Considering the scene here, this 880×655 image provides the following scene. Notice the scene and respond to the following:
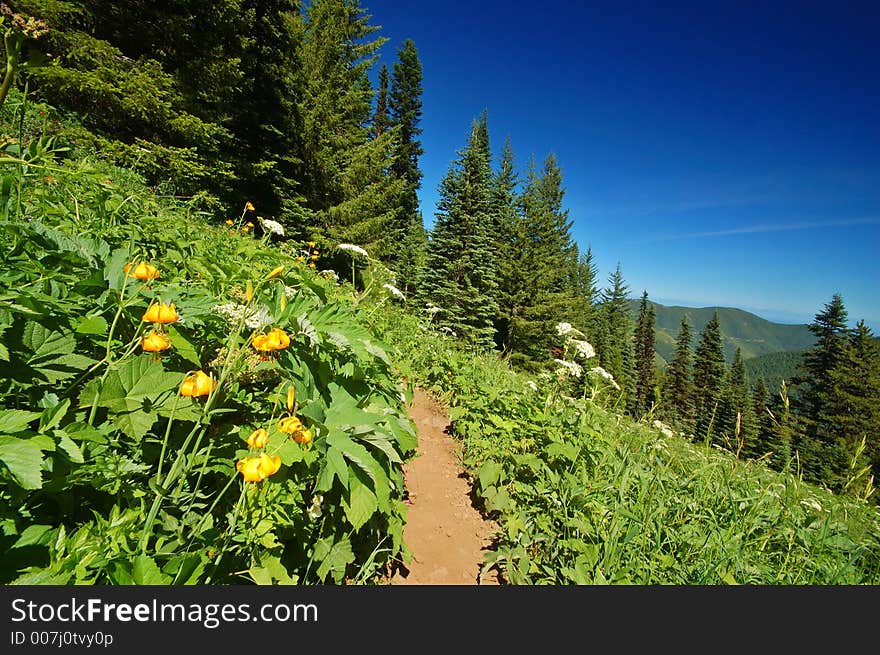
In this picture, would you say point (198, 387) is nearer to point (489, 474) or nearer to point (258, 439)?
point (258, 439)

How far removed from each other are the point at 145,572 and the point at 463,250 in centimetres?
1590

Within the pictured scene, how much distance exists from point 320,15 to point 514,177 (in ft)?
46.5

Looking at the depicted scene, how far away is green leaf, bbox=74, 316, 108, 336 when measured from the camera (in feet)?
3.90

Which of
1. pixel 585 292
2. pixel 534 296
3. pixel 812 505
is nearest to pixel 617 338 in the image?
pixel 585 292

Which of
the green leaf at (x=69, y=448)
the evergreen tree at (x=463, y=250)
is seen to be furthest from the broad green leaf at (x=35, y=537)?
the evergreen tree at (x=463, y=250)

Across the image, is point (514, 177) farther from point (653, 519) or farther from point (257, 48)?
point (653, 519)

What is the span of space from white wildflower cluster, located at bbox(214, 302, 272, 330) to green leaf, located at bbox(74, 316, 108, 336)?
43 centimetres

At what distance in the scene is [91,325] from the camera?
1.21 meters

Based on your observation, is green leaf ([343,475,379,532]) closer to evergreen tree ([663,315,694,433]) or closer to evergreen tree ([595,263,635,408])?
evergreen tree ([595,263,635,408])

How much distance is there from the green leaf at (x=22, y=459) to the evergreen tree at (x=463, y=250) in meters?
14.9

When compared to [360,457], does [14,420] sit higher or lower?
higher

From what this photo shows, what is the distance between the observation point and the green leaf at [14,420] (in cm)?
85

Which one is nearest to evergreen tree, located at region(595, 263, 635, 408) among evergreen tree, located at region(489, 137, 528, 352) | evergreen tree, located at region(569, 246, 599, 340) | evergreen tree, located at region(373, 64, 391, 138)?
evergreen tree, located at region(569, 246, 599, 340)

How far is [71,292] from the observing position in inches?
53.5
